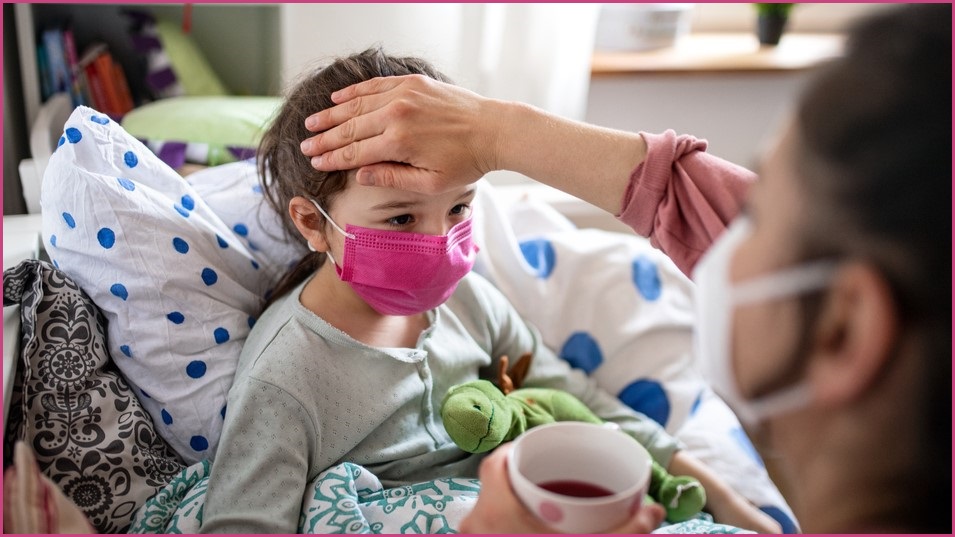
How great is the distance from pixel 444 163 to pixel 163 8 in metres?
1.44

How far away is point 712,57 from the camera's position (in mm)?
2500

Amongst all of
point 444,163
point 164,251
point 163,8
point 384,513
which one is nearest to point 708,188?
point 444,163

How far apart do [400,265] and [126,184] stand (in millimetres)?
390

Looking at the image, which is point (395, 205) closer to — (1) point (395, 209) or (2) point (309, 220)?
(1) point (395, 209)

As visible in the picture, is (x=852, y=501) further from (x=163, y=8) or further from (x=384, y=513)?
(x=163, y=8)

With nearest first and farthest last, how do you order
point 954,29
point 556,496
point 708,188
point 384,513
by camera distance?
1. point 954,29
2. point 556,496
3. point 708,188
4. point 384,513

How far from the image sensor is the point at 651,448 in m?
1.45

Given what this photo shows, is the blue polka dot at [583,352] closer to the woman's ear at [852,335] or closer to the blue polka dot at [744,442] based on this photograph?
the blue polka dot at [744,442]

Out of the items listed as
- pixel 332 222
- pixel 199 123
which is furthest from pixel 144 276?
pixel 199 123

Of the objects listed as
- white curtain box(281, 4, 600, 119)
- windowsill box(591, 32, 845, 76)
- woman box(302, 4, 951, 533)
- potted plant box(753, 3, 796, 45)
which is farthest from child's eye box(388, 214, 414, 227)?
potted plant box(753, 3, 796, 45)

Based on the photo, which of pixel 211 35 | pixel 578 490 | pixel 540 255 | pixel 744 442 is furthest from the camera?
pixel 211 35

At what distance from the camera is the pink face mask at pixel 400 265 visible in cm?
115

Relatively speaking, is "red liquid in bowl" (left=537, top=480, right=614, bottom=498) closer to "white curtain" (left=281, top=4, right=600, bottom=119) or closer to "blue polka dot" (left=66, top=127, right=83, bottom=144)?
"blue polka dot" (left=66, top=127, right=83, bottom=144)

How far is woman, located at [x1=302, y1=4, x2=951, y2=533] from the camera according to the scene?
517 mm
